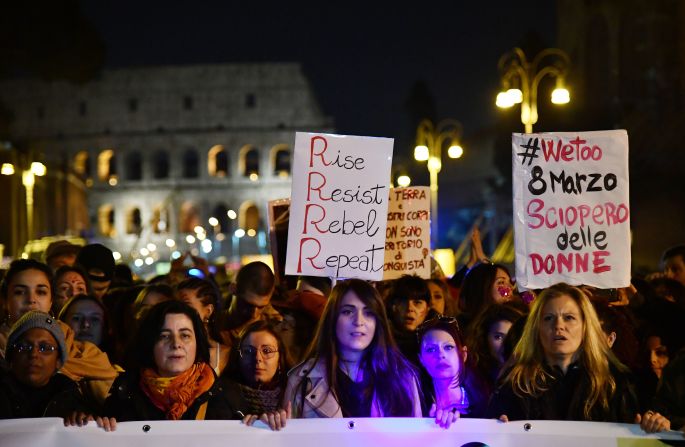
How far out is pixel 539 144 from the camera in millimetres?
4316

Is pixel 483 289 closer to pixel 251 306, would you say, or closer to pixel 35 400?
pixel 251 306

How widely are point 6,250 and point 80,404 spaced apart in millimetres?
24594

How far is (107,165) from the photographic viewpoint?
63.8 metres

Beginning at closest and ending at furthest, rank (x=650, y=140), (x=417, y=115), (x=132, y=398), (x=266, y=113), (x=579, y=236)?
(x=132, y=398)
(x=579, y=236)
(x=650, y=140)
(x=266, y=113)
(x=417, y=115)

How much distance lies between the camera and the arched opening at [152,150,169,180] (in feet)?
209

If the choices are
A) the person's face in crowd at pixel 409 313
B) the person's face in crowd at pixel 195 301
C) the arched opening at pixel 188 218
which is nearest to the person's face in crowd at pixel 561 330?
the person's face in crowd at pixel 409 313

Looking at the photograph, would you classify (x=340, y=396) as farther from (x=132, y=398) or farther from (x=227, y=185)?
(x=227, y=185)

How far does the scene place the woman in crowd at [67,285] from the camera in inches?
211

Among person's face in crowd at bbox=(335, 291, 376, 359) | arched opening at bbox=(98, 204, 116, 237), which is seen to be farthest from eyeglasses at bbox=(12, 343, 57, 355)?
arched opening at bbox=(98, 204, 116, 237)

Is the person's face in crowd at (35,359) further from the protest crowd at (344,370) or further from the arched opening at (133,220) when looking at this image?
the arched opening at (133,220)

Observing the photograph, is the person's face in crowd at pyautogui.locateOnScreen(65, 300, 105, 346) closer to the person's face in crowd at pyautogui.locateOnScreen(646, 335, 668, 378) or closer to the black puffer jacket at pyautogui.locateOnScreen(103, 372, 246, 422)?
the black puffer jacket at pyautogui.locateOnScreen(103, 372, 246, 422)

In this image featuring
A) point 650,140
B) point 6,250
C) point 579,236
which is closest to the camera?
point 579,236

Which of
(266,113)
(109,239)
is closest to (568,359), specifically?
(109,239)

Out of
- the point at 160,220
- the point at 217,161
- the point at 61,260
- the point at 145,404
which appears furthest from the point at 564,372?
the point at 217,161
